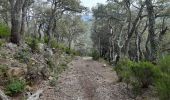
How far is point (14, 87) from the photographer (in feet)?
32.1

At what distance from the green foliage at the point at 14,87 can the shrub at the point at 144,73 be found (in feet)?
12.7

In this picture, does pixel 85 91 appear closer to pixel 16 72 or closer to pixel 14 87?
pixel 16 72

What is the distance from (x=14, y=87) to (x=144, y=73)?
14.2ft

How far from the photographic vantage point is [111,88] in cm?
1216

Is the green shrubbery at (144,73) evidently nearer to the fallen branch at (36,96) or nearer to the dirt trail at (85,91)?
the dirt trail at (85,91)

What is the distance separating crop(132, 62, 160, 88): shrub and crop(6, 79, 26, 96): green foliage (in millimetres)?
3885

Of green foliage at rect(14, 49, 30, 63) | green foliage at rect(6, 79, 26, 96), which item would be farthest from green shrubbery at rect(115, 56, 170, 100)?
green foliage at rect(14, 49, 30, 63)

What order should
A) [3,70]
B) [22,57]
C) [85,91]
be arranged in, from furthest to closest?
1. [22,57]
2. [85,91]
3. [3,70]

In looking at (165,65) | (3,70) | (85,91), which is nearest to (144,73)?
(165,65)

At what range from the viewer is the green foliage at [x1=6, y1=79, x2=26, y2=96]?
9.69 metres

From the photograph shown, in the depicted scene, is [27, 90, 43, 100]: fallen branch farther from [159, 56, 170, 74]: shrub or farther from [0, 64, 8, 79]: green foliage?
[159, 56, 170, 74]: shrub

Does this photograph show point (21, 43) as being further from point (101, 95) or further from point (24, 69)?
point (101, 95)

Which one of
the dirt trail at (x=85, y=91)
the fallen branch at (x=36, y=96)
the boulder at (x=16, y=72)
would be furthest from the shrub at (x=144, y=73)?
the boulder at (x=16, y=72)

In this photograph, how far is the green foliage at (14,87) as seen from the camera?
9.69m
